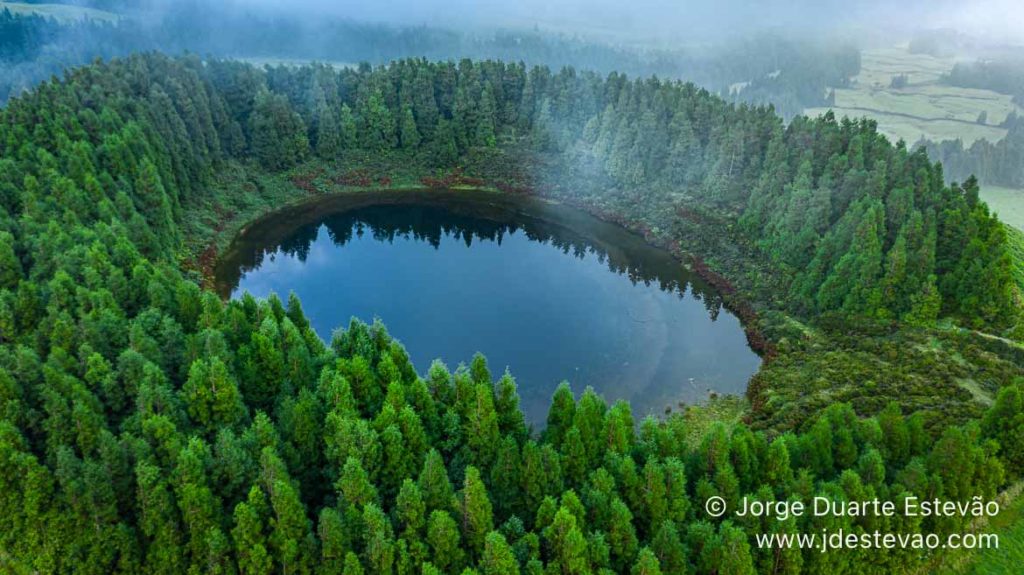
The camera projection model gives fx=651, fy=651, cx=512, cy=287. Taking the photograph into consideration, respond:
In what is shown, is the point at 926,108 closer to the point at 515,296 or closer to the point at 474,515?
the point at 515,296

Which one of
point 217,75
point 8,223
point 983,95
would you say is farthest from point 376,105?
point 983,95

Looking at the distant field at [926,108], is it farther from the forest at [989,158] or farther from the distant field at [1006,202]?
the distant field at [1006,202]

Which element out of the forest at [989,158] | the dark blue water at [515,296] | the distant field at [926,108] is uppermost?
the distant field at [926,108]

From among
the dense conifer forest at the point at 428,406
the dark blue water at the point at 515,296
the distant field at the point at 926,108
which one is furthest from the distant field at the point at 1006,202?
the dark blue water at the point at 515,296

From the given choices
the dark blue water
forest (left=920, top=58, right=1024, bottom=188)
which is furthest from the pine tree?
forest (left=920, top=58, right=1024, bottom=188)

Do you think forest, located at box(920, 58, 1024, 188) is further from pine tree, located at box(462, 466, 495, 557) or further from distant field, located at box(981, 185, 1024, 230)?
pine tree, located at box(462, 466, 495, 557)

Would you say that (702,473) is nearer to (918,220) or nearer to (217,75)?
(918,220)
